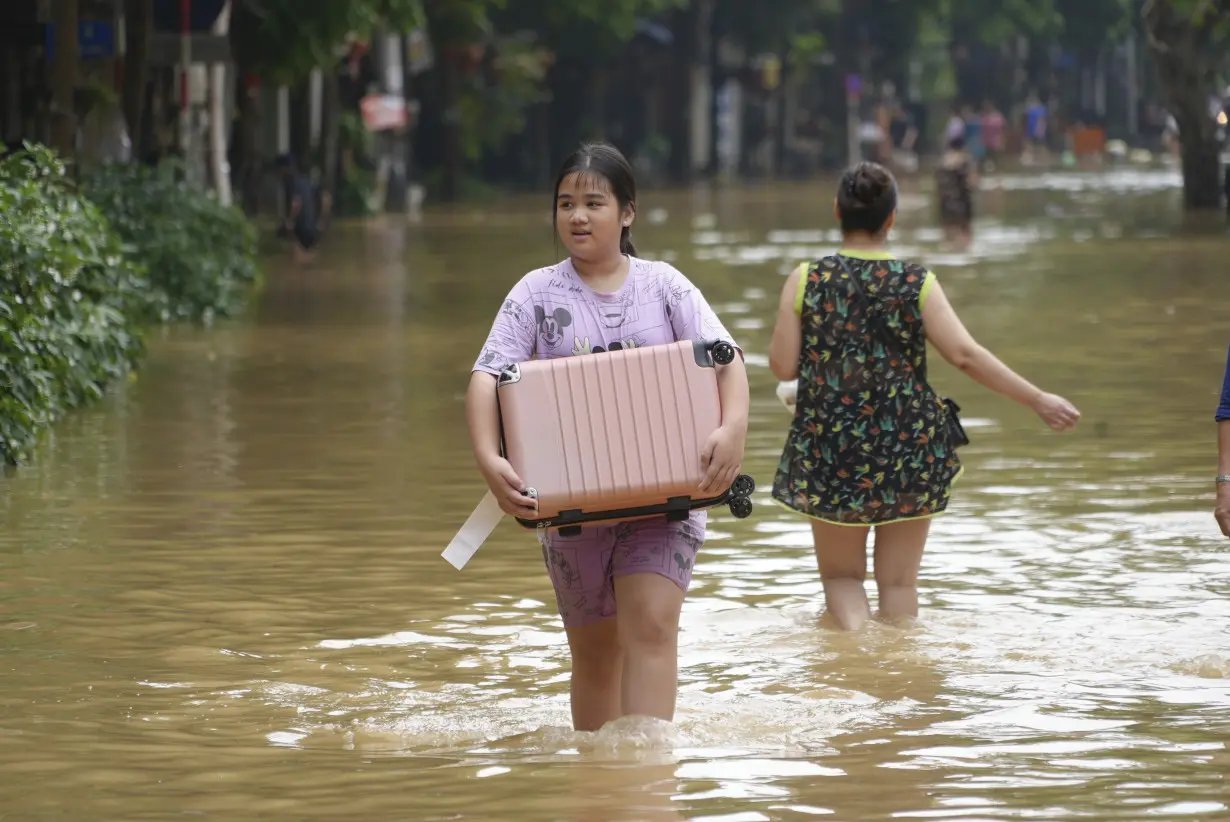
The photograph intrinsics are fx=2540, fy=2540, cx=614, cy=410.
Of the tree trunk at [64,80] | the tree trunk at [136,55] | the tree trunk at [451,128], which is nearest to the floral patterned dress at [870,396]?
the tree trunk at [64,80]

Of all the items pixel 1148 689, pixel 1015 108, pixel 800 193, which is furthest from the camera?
pixel 1015 108

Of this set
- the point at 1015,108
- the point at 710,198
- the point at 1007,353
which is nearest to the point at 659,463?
the point at 1007,353

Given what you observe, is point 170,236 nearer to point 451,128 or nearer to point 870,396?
point 870,396

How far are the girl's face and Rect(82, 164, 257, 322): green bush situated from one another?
48.5ft

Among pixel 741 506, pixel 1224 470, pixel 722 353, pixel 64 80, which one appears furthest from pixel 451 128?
pixel 722 353

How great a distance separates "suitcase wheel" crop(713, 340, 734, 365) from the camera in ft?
19.9

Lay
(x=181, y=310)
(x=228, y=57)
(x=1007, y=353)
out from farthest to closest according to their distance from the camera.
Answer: (x=228, y=57)
(x=181, y=310)
(x=1007, y=353)

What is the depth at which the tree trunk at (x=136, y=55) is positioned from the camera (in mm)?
23906

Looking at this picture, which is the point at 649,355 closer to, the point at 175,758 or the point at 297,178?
the point at 175,758

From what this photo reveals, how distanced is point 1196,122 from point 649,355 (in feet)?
107

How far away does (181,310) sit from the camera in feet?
69.4

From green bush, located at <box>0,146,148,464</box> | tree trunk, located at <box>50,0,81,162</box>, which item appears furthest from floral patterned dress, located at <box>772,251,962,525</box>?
tree trunk, located at <box>50,0,81,162</box>

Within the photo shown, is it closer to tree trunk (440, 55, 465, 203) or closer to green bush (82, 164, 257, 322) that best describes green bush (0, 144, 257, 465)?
green bush (82, 164, 257, 322)

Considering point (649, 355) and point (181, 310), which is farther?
point (181, 310)
